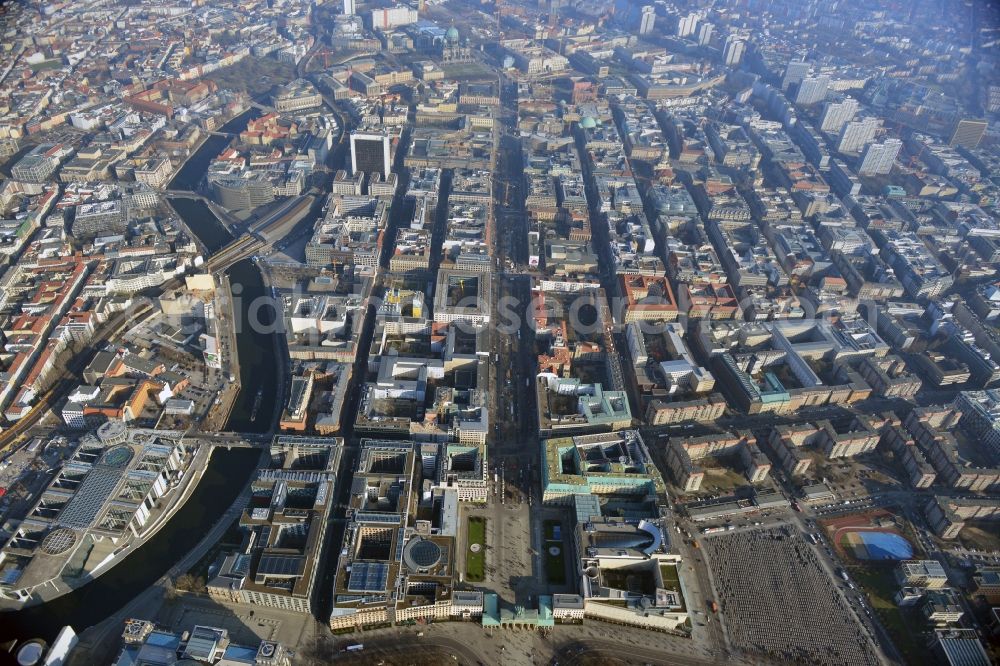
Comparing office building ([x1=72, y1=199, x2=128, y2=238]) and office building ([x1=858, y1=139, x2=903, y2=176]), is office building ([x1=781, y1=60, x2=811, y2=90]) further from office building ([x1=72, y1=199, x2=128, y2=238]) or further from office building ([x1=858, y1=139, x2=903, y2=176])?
office building ([x1=72, y1=199, x2=128, y2=238])

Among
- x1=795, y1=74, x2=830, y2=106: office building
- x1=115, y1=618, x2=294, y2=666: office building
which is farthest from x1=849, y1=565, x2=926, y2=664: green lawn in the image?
x1=795, y1=74, x2=830, y2=106: office building

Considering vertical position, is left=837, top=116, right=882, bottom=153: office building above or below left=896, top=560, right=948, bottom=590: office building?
above

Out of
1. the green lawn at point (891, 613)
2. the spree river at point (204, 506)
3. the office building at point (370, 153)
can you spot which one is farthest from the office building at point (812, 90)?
the spree river at point (204, 506)

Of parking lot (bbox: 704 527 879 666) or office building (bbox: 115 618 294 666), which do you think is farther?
parking lot (bbox: 704 527 879 666)

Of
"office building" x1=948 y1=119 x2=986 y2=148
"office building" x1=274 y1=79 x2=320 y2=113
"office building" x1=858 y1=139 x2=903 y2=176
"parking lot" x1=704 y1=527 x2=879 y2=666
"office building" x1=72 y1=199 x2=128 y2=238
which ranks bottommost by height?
"parking lot" x1=704 y1=527 x2=879 y2=666

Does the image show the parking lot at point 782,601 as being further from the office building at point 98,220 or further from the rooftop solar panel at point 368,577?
the office building at point 98,220
